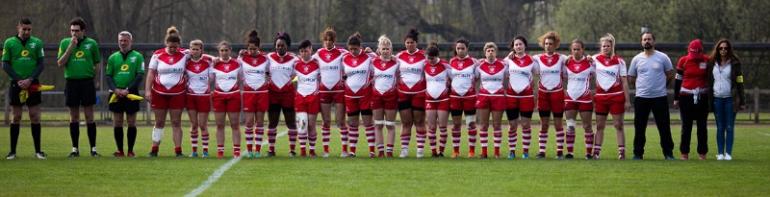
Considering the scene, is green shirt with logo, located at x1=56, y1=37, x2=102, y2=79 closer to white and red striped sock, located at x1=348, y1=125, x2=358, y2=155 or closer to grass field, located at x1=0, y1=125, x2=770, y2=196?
grass field, located at x1=0, y1=125, x2=770, y2=196

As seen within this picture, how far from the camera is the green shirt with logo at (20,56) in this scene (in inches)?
645

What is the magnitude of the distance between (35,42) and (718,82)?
28.9ft

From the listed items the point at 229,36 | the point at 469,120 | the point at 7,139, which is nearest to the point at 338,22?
the point at 229,36

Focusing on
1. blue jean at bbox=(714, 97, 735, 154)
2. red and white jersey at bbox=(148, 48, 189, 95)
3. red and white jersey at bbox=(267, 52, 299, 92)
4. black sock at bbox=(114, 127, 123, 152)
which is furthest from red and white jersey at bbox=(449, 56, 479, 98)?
black sock at bbox=(114, 127, 123, 152)

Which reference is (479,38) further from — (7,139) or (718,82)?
(718,82)

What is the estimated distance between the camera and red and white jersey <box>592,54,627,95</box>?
1633cm

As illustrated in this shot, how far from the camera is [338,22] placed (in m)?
54.6

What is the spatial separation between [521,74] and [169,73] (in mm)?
4531

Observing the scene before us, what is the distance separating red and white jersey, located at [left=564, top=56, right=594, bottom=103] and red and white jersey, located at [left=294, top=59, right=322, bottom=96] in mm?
3253

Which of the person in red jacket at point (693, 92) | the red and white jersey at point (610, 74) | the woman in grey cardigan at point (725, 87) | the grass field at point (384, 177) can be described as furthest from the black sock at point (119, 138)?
the woman in grey cardigan at point (725, 87)

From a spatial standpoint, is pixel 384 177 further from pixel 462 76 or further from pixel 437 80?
pixel 462 76

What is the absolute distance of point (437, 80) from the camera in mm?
16500

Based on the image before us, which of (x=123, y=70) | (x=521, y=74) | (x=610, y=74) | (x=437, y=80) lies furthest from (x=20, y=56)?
(x=610, y=74)

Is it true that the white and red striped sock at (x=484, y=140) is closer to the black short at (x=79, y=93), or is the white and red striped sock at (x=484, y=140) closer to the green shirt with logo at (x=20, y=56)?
the black short at (x=79, y=93)
